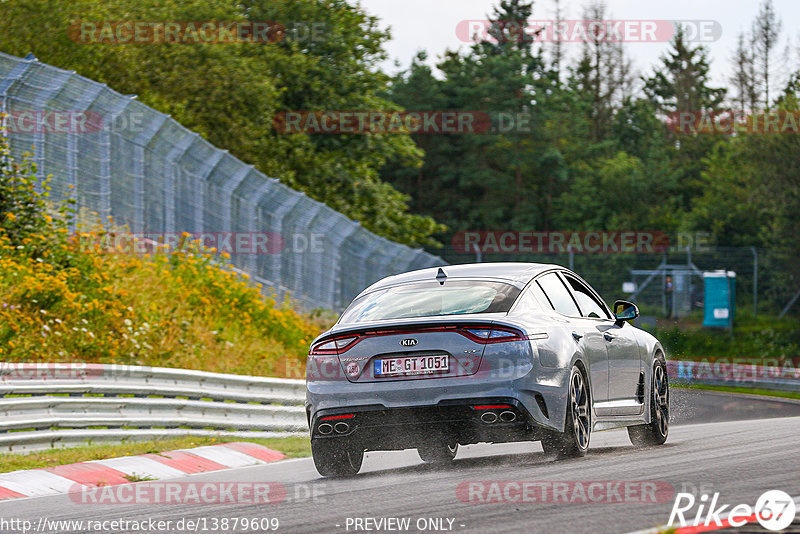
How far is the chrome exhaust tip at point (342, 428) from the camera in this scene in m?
8.63

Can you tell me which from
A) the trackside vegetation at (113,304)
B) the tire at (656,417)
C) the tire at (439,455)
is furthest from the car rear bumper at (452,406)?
the trackside vegetation at (113,304)

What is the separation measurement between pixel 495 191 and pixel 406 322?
6574cm

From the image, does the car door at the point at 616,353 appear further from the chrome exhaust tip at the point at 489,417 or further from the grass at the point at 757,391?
the grass at the point at 757,391

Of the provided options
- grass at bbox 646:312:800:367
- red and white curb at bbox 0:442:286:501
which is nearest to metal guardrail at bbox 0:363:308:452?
red and white curb at bbox 0:442:286:501

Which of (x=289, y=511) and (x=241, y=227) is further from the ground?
(x=241, y=227)

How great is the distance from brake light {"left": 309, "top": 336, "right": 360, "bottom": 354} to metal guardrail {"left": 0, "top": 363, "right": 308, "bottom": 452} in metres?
3.45

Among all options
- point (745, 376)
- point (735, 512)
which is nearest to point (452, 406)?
point (735, 512)

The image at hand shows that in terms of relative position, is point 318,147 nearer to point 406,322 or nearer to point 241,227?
point 241,227

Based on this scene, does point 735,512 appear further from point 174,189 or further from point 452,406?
point 174,189

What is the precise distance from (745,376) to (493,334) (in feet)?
61.4

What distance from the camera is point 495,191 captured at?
73875mm

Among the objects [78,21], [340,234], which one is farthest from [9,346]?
[78,21]

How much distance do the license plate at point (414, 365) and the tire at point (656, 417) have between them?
9.32ft

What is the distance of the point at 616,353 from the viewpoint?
9.97 metres
